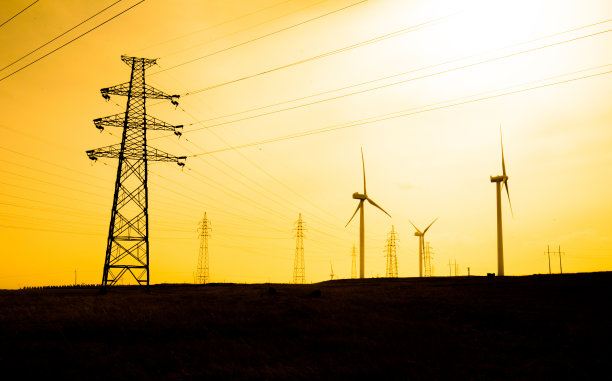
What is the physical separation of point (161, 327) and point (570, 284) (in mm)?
47219

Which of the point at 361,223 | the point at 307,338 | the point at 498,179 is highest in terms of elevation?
the point at 498,179

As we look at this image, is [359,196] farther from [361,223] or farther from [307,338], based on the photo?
[307,338]

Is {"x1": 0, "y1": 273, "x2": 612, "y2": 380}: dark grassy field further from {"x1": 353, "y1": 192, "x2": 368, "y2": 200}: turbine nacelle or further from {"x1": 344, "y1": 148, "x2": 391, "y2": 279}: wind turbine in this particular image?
{"x1": 353, "y1": 192, "x2": 368, "y2": 200}: turbine nacelle

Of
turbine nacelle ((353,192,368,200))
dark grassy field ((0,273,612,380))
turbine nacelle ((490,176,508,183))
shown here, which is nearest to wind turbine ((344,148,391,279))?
turbine nacelle ((353,192,368,200))

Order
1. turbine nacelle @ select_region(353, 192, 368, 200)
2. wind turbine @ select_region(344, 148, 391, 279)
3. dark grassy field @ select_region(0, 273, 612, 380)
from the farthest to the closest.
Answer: turbine nacelle @ select_region(353, 192, 368, 200)
wind turbine @ select_region(344, 148, 391, 279)
dark grassy field @ select_region(0, 273, 612, 380)

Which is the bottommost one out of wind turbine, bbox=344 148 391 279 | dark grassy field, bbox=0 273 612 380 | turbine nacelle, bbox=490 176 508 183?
dark grassy field, bbox=0 273 612 380

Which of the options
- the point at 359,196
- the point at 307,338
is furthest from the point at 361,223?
the point at 307,338

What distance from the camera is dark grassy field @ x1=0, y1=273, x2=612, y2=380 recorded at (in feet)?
77.5

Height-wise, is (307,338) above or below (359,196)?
below

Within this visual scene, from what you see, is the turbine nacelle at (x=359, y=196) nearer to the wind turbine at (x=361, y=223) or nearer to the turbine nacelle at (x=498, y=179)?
the wind turbine at (x=361, y=223)

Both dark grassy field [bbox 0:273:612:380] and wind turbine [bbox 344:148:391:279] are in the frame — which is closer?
dark grassy field [bbox 0:273:612:380]

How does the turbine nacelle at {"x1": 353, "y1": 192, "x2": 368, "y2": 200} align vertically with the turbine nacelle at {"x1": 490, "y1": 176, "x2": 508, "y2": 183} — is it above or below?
below

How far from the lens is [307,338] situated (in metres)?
30.8

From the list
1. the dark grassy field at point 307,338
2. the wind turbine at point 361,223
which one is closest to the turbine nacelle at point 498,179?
the wind turbine at point 361,223
